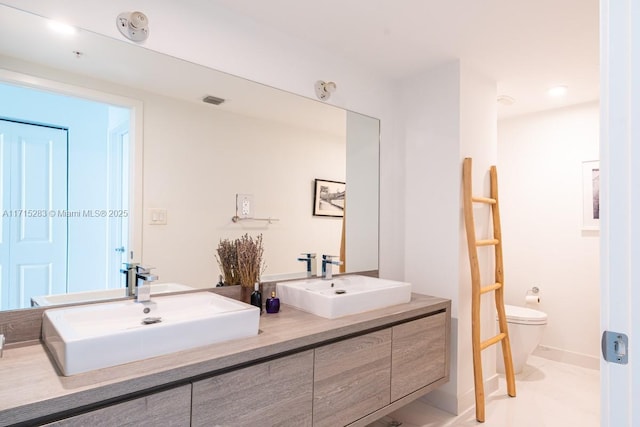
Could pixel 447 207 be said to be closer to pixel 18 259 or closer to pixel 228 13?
pixel 228 13

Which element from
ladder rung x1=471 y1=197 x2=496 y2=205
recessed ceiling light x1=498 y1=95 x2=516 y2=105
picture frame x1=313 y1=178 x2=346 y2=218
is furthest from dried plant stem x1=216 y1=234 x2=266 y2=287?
recessed ceiling light x1=498 y1=95 x2=516 y2=105

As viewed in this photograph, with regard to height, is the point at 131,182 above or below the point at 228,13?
below

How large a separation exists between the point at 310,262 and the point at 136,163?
1110 millimetres

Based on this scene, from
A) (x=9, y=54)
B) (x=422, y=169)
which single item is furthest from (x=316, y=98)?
(x=9, y=54)

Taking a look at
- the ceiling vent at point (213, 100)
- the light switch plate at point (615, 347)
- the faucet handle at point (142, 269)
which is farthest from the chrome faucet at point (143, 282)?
the light switch plate at point (615, 347)

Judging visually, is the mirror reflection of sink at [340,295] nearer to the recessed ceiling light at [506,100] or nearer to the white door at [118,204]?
the white door at [118,204]

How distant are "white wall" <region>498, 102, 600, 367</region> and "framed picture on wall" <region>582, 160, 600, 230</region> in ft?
0.12

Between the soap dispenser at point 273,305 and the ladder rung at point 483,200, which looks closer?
the soap dispenser at point 273,305

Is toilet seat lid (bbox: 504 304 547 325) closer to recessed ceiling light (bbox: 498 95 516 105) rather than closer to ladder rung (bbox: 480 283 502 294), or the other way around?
ladder rung (bbox: 480 283 502 294)

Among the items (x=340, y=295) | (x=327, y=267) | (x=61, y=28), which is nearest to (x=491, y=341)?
(x=327, y=267)

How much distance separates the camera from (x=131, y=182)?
1700 millimetres

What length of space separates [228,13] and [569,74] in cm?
231

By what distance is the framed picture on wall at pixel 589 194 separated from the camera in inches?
125

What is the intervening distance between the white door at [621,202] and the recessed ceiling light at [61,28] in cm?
176
